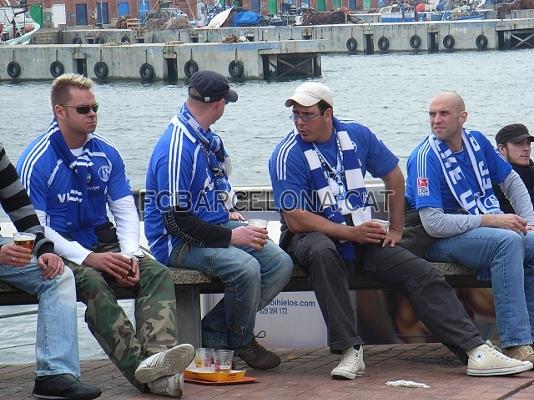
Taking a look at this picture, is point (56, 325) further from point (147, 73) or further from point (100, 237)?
point (147, 73)

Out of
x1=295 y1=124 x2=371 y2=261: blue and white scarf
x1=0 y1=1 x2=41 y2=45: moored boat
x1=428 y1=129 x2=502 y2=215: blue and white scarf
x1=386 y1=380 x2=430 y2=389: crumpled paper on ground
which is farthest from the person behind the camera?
x1=0 y1=1 x2=41 y2=45: moored boat

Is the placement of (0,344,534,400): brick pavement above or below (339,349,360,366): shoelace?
below

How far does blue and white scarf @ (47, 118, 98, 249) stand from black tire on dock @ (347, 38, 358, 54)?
73.0 meters

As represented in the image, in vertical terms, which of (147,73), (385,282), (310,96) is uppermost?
(310,96)

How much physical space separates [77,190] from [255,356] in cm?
126

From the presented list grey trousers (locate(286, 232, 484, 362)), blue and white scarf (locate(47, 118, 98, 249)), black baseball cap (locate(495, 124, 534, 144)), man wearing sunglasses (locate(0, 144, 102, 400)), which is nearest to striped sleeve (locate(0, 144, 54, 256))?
man wearing sunglasses (locate(0, 144, 102, 400))

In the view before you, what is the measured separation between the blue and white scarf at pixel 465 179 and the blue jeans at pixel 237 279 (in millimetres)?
1016

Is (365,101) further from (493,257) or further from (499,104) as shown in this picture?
(493,257)

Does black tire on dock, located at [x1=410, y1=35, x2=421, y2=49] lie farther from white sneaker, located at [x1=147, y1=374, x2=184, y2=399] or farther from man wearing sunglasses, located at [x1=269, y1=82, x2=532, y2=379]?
white sneaker, located at [x1=147, y1=374, x2=184, y2=399]

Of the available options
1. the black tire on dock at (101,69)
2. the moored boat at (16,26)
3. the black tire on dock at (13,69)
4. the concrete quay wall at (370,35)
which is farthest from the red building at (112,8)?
the black tire on dock at (101,69)

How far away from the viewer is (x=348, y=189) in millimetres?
6543

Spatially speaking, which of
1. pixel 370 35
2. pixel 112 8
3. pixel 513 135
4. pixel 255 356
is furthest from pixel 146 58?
pixel 255 356

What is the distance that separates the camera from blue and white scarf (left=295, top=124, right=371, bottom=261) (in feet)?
21.2

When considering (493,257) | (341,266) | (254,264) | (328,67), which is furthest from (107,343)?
(328,67)
